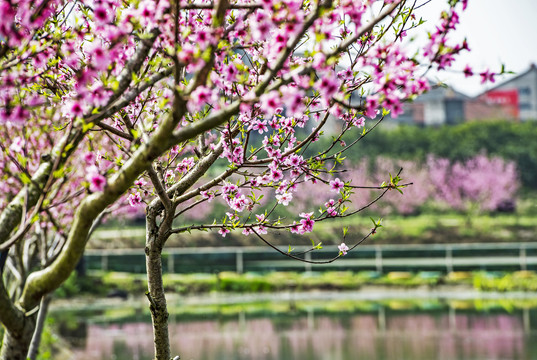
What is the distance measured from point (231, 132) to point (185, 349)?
8.56 meters

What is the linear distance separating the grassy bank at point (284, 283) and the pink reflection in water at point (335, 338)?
5.21 m

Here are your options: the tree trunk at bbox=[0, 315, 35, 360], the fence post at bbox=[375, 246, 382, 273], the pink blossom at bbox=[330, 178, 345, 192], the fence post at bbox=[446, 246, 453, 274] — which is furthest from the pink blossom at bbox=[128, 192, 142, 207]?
the fence post at bbox=[446, 246, 453, 274]

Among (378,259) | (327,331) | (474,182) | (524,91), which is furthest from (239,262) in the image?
(524,91)

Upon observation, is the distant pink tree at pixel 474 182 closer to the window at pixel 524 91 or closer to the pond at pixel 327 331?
the pond at pixel 327 331

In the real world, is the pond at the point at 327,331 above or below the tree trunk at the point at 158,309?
below

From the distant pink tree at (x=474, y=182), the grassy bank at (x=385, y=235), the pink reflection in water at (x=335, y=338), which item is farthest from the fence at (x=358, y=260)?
the distant pink tree at (x=474, y=182)

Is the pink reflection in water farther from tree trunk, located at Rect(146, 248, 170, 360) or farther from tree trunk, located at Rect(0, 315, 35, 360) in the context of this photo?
tree trunk, located at Rect(0, 315, 35, 360)

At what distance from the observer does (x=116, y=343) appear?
41.5 feet

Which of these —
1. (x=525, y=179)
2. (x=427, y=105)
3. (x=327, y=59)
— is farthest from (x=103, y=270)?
(x=427, y=105)

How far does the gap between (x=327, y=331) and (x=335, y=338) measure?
83 cm

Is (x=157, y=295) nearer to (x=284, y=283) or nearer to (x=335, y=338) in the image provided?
(x=335, y=338)

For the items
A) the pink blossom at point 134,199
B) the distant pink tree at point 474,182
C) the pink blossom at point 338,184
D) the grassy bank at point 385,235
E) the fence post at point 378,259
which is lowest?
the fence post at point 378,259

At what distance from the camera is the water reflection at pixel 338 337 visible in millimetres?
11148

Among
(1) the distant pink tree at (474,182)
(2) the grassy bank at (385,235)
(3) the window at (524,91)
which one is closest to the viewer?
(2) the grassy bank at (385,235)
